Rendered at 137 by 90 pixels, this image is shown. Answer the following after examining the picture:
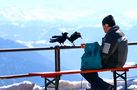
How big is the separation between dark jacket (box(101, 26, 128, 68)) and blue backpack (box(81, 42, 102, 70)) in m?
0.09

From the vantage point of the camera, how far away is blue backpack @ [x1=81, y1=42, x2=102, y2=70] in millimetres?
9234

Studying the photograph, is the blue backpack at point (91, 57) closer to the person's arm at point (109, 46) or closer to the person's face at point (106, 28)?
the person's arm at point (109, 46)

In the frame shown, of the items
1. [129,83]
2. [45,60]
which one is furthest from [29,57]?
[129,83]

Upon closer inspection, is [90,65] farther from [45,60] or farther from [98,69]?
[45,60]

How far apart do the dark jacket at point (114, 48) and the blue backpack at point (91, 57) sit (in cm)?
9

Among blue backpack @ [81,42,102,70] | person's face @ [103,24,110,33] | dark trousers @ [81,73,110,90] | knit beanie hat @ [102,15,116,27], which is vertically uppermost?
Answer: knit beanie hat @ [102,15,116,27]

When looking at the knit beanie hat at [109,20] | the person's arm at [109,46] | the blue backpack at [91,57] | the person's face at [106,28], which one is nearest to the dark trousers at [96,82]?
the blue backpack at [91,57]

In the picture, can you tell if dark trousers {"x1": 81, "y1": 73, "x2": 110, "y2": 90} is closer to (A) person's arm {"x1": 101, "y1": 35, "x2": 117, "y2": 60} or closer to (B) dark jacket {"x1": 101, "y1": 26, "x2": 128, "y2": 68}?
(B) dark jacket {"x1": 101, "y1": 26, "x2": 128, "y2": 68}

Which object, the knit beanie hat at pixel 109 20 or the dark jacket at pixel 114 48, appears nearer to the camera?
the dark jacket at pixel 114 48

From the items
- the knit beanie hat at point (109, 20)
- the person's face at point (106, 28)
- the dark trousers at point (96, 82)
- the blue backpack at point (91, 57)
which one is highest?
the knit beanie hat at point (109, 20)

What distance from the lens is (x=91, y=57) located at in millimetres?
9258

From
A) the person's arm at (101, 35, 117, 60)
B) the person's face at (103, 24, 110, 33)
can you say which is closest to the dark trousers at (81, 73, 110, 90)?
the person's arm at (101, 35, 117, 60)

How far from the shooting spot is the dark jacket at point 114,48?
9.21 m

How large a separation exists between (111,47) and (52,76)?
104 cm
